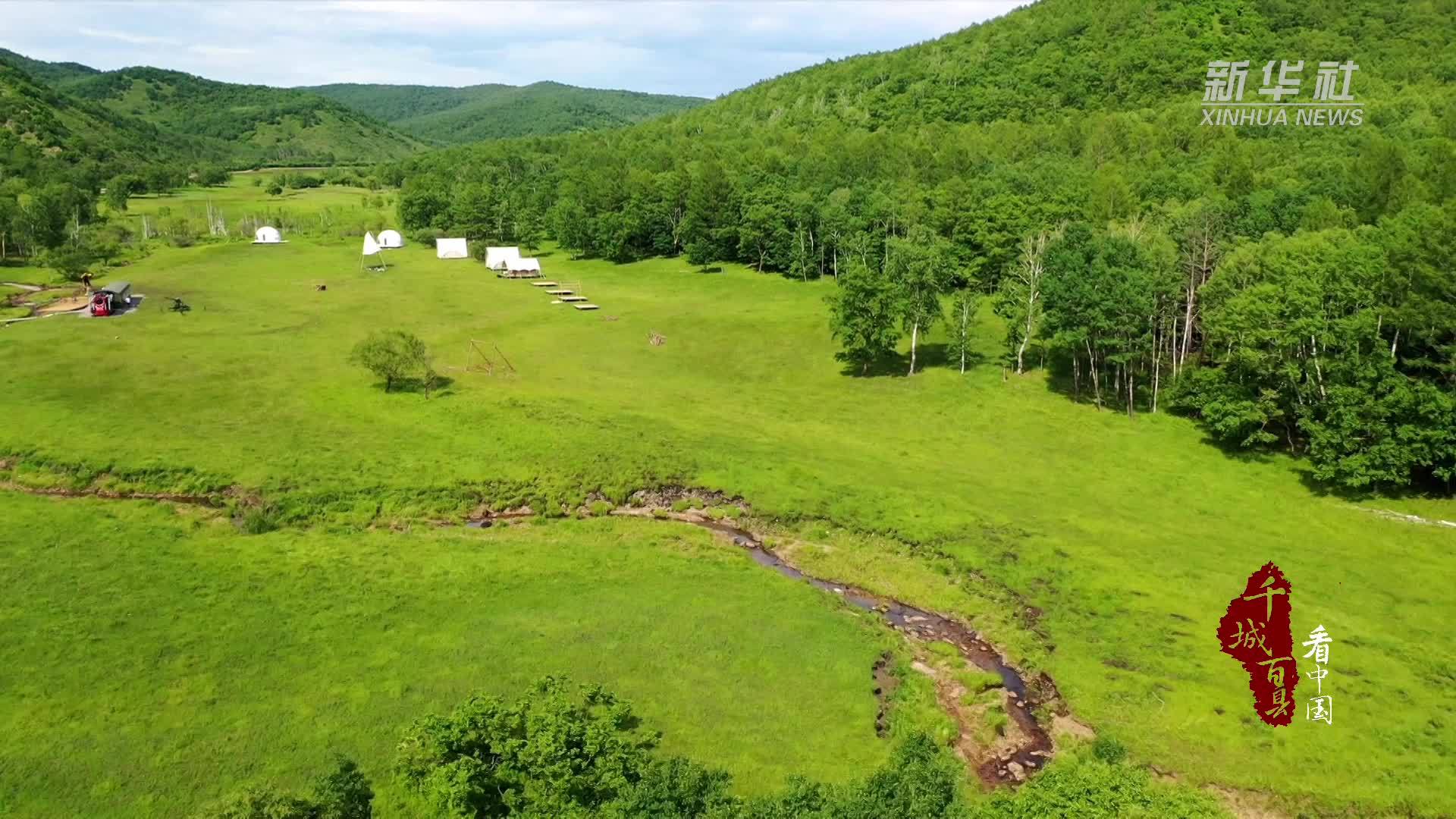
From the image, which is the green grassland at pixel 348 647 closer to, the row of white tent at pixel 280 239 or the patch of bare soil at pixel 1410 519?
the patch of bare soil at pixel 1410 519

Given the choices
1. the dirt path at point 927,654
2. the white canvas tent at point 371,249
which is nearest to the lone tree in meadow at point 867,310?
the dirt path at point 927,654

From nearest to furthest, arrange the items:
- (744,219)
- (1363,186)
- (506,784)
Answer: (506,784)
(1363,186)
(744,219)

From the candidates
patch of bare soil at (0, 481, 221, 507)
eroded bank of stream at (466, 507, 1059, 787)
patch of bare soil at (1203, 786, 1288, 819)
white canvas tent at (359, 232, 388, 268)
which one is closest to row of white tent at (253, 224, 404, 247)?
white canvas tent at (359, 232, 388, 268)

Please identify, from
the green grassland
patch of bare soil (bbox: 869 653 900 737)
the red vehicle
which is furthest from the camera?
the red vehicle

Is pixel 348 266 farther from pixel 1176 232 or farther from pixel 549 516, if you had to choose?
pixel 1176 232

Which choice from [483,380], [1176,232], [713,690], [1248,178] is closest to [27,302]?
[483,380]

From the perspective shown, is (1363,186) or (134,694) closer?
(134,694)

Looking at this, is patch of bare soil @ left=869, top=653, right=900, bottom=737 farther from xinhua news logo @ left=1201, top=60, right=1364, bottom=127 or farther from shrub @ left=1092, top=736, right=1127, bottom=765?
xinhua news logo @ left=1201, top=60, right=1364, bottom=127
